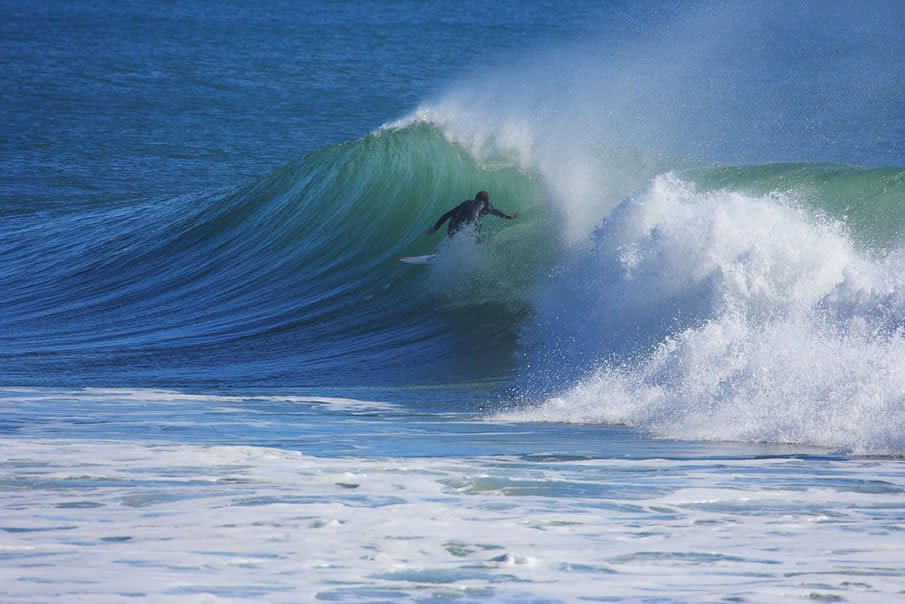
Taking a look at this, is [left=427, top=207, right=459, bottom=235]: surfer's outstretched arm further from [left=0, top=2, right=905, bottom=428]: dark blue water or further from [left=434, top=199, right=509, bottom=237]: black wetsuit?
[left=0, top=2, right=905, bottom=428]: dark blue water

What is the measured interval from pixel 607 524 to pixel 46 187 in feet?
84.2

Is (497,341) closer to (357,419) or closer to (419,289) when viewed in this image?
(419,289)

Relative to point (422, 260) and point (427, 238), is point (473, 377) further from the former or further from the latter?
point (427, 238)

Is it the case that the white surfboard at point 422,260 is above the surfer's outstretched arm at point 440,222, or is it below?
below

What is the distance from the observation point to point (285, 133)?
3781cm

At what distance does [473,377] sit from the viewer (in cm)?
966

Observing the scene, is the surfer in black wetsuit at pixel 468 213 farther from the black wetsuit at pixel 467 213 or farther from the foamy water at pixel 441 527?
the foamy water at pixel 441 527

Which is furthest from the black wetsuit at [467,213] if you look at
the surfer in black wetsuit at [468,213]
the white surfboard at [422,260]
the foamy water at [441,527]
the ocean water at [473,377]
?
the foamy water at [441,527]

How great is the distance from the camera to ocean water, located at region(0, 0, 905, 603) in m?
4.39

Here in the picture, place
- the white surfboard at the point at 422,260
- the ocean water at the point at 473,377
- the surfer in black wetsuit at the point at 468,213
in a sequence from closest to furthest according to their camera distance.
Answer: the ocean water at the point at 473,377, the surfer in black wetsuit at the point at 468,213, the white surfboard at the point at 422,260

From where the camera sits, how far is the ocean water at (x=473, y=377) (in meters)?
4.39

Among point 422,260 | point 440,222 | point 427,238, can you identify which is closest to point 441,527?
point 440,222

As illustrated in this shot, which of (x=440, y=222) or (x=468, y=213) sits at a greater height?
(x=468, y=213)

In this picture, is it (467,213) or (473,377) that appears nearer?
(473,377)
